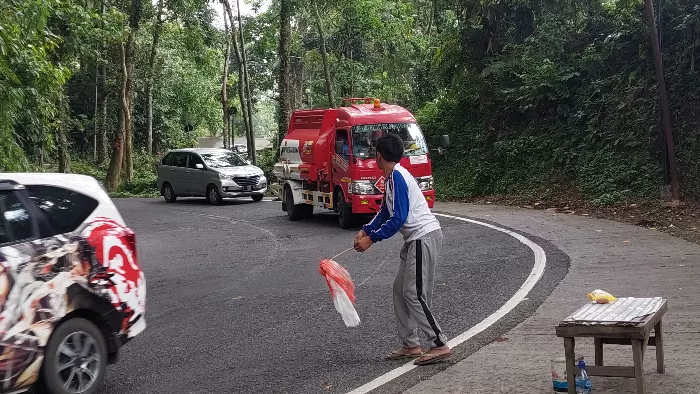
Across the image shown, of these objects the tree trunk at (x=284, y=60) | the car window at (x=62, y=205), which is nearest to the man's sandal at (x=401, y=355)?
the car window at (x=62, y=205)

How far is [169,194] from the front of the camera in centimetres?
2823

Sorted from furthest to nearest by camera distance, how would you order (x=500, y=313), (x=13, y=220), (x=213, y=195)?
1. (x=213, y=195)
2. (x=500, y=313)
3. (x=13, y=220)

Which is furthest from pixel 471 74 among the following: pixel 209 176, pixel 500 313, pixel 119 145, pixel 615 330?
pixel 615 330

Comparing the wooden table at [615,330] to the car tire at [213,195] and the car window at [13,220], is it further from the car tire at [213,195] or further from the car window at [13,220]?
the car tire at [213,195]

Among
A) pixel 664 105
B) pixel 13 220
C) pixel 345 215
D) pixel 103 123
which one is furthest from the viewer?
pixel 103 123

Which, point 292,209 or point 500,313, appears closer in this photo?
point 500,313

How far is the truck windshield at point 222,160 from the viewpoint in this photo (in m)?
26.1

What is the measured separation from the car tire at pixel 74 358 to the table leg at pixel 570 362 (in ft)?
11.3

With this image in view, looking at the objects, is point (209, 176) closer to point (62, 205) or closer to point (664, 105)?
point (664, 105)

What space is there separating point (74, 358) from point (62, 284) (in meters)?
0.56

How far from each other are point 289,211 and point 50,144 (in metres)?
7.22

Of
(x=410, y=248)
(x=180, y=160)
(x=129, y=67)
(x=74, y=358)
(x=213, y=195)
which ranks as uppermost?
(x=129, y=67)

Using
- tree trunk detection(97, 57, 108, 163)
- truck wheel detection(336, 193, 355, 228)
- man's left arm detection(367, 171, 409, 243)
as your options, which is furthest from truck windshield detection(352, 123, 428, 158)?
tree trunk detection(97, 57, 108, 163)

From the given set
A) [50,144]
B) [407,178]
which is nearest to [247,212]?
[50,144]
